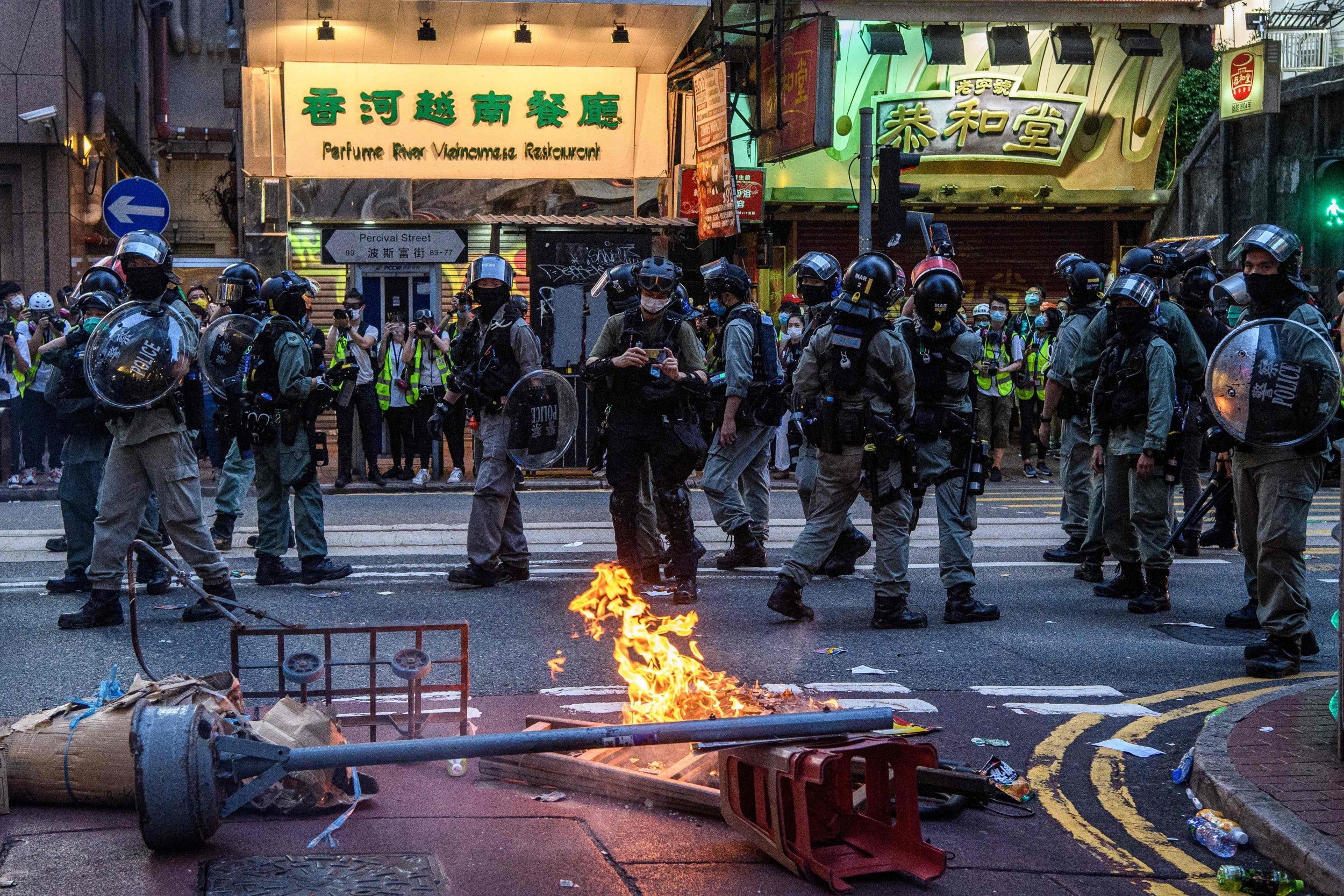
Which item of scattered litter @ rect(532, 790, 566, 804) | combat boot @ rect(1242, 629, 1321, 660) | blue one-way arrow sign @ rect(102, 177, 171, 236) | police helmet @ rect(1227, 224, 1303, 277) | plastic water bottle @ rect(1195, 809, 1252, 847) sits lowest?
plastic water bottle @ rect(1195, 809, 1252, 847)

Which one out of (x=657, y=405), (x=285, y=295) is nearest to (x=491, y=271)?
(x=285, y=295)

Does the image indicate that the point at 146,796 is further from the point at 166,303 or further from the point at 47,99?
the point at 47,99

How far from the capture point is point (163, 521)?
24.2ft

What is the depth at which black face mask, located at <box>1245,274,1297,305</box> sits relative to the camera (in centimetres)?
683

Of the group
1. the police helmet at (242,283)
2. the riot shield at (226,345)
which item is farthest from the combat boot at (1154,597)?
the police helmet at (242,283)

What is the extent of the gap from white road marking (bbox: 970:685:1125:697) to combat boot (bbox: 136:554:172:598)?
505 centimetres

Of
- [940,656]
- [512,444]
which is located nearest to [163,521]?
[512,444]

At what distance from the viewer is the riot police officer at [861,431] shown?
762cm

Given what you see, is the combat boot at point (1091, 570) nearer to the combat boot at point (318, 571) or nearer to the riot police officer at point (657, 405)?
the riot police officer at point (657, 405)

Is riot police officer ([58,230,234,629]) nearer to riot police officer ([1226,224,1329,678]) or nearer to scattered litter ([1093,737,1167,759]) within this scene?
scattered litter ([1093,737,1167,759])

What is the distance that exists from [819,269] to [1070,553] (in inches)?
120

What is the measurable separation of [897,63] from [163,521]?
714 inches

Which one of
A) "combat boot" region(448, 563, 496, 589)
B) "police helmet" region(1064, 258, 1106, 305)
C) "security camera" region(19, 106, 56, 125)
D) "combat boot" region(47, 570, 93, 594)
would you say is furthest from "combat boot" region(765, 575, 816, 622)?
"security camera" region(19, 106, 56, 125)

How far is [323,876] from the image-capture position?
3994 millimetres
